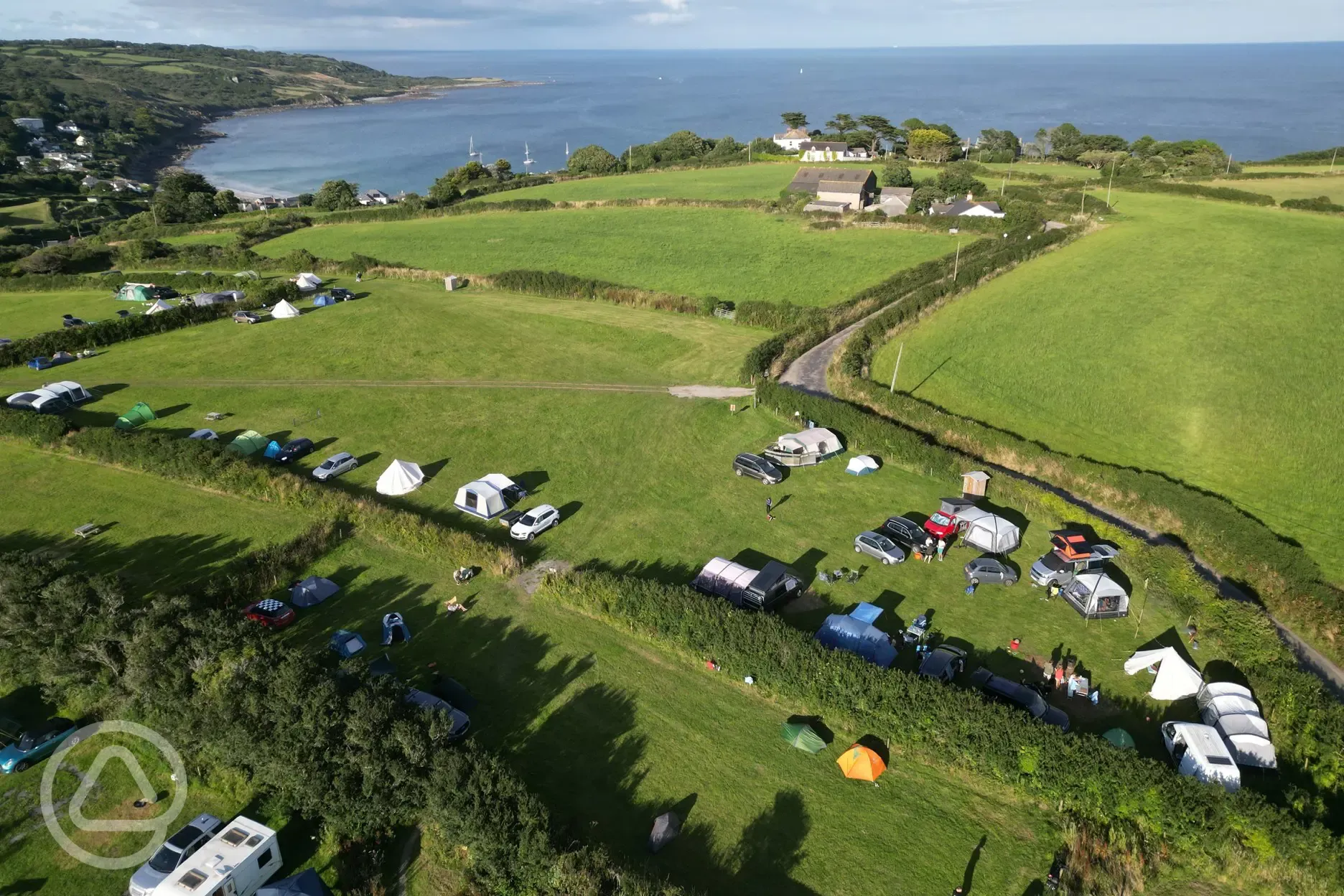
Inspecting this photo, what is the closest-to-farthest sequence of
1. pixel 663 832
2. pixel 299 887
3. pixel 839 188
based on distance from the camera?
1. pixel 299 887
2. pixel 663 832
3. pixel 839 188

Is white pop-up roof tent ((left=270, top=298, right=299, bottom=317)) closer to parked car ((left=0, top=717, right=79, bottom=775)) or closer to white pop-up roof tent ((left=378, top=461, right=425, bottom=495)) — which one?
white pop-up roof tent ((left=378, top=461, right=425, bottom=495))

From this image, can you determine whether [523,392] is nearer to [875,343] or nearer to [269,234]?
[875,343]

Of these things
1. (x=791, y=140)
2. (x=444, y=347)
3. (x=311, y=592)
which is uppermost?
(x=791, y=140)

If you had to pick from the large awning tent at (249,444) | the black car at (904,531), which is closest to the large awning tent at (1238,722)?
the black car at (904,531)

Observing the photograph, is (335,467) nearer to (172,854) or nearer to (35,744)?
(35,744)

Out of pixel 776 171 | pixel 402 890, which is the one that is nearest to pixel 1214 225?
pixel 776 171

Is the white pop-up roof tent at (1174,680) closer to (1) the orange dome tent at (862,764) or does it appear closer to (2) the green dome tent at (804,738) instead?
(1) the orange dome tent at (862,764)

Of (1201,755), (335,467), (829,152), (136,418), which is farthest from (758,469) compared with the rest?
(829,152)
